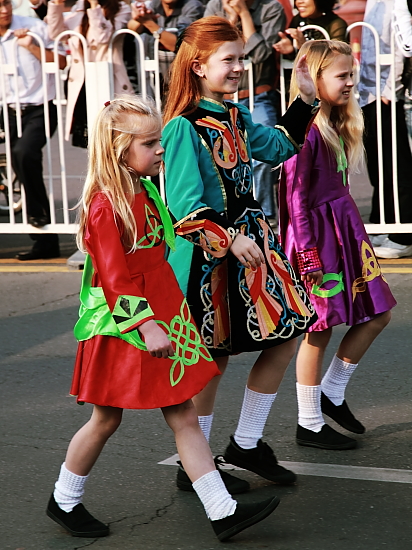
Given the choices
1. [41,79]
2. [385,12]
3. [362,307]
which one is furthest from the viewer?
[41,79]

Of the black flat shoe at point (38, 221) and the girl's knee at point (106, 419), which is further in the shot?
the black flat shoe at point (38, 221)

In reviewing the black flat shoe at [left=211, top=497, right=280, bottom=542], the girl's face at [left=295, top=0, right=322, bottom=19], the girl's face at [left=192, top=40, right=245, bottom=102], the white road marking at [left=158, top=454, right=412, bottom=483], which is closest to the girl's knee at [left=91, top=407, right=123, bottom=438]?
the black flat shoe at [left=211, top=497, right=280, bottom=542]

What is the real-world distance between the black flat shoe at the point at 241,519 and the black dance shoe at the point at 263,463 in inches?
19.7

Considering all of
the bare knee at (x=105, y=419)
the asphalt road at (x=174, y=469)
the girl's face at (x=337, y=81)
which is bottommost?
the asphalt road at (x=174, y=469)

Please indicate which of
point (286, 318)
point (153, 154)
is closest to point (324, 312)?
point (286, 318)

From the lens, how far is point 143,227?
10.5ft

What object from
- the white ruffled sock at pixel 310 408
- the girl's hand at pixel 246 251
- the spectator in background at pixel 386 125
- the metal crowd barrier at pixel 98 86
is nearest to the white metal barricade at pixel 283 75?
the metal crowd barrier at pixel 98 86

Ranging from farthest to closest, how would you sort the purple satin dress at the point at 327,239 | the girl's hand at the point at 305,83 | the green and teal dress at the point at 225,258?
the purple satin dress at the point at 327,239 → the girl's hand at the point at 305,83 → the green and teal dress at the point at 225,258

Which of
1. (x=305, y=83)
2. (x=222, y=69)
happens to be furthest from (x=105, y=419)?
(x=305, y=83)

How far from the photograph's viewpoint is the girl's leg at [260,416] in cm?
361

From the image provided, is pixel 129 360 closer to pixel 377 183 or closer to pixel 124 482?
pixel 124 482

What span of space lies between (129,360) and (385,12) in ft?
16.8

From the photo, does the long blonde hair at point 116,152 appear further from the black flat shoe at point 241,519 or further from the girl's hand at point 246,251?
the black flat shoe at point 241,519

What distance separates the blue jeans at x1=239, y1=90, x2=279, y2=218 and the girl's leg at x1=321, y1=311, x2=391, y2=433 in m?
3.56
